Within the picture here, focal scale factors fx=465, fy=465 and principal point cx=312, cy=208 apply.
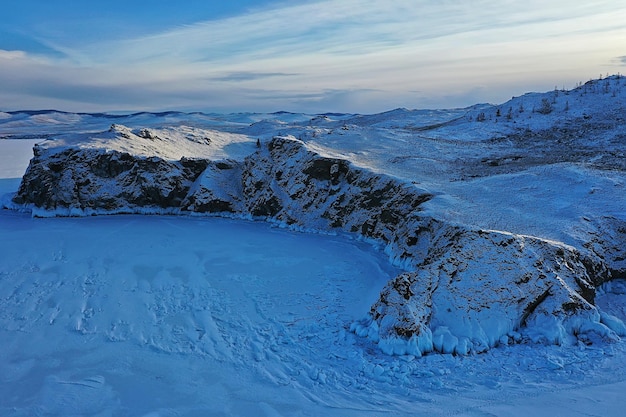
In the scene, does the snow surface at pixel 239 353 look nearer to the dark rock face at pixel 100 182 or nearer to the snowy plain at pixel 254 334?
the snowy plain at pixel 254 334

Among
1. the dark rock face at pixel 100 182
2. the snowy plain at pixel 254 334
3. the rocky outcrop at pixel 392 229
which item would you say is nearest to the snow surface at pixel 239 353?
the snowy plain at pixel 254 334

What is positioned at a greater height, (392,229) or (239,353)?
(392,229)

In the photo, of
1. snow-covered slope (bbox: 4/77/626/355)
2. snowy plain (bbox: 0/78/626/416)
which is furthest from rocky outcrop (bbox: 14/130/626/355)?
snowy plain (bbox: 0/78/626/416)

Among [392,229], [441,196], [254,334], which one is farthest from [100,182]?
[441,196]

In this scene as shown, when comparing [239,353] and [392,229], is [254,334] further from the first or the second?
[392,229]

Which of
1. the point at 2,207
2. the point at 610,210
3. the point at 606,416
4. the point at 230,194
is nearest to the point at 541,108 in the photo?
the point at 610,210

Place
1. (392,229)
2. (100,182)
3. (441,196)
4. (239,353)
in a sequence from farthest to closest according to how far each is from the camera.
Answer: (100,182) < (392,229) < (441,196) < (239,353)
